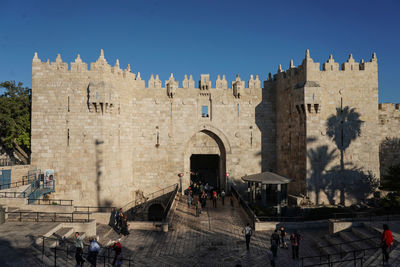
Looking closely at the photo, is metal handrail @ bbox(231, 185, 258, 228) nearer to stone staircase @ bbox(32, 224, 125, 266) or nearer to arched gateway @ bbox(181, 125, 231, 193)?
arched gateway @ bbox(181, 125, 231, 193)

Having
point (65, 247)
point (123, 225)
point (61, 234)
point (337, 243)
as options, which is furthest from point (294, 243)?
point (61, 234)

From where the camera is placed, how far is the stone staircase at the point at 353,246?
37.6ft

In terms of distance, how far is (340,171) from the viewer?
21.9m

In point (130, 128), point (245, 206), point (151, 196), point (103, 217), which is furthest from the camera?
point (151, 196)

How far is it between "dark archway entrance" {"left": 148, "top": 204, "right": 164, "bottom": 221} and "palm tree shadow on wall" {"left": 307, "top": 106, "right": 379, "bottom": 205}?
1445 centimetres

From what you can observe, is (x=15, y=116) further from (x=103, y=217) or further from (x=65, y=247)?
(x=65, y=247)

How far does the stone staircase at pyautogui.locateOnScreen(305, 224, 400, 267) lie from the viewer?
1147 cm

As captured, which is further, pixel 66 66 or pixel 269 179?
pixel 66 66

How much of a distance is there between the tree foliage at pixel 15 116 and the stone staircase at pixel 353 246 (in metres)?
25.4

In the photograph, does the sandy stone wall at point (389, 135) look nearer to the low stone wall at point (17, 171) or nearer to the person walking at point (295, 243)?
the person walking at point (295, 243)

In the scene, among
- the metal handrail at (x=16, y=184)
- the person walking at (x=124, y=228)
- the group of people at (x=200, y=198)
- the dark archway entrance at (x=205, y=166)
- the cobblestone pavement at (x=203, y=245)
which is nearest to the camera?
the cobblestone pavement at (x=203, y=245)

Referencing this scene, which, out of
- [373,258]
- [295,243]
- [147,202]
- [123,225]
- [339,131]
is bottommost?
[147,202]

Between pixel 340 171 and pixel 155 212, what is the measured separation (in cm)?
1733

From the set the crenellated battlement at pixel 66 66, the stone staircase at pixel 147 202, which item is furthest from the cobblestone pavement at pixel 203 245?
the crenellated battlement at pixel 66 66
